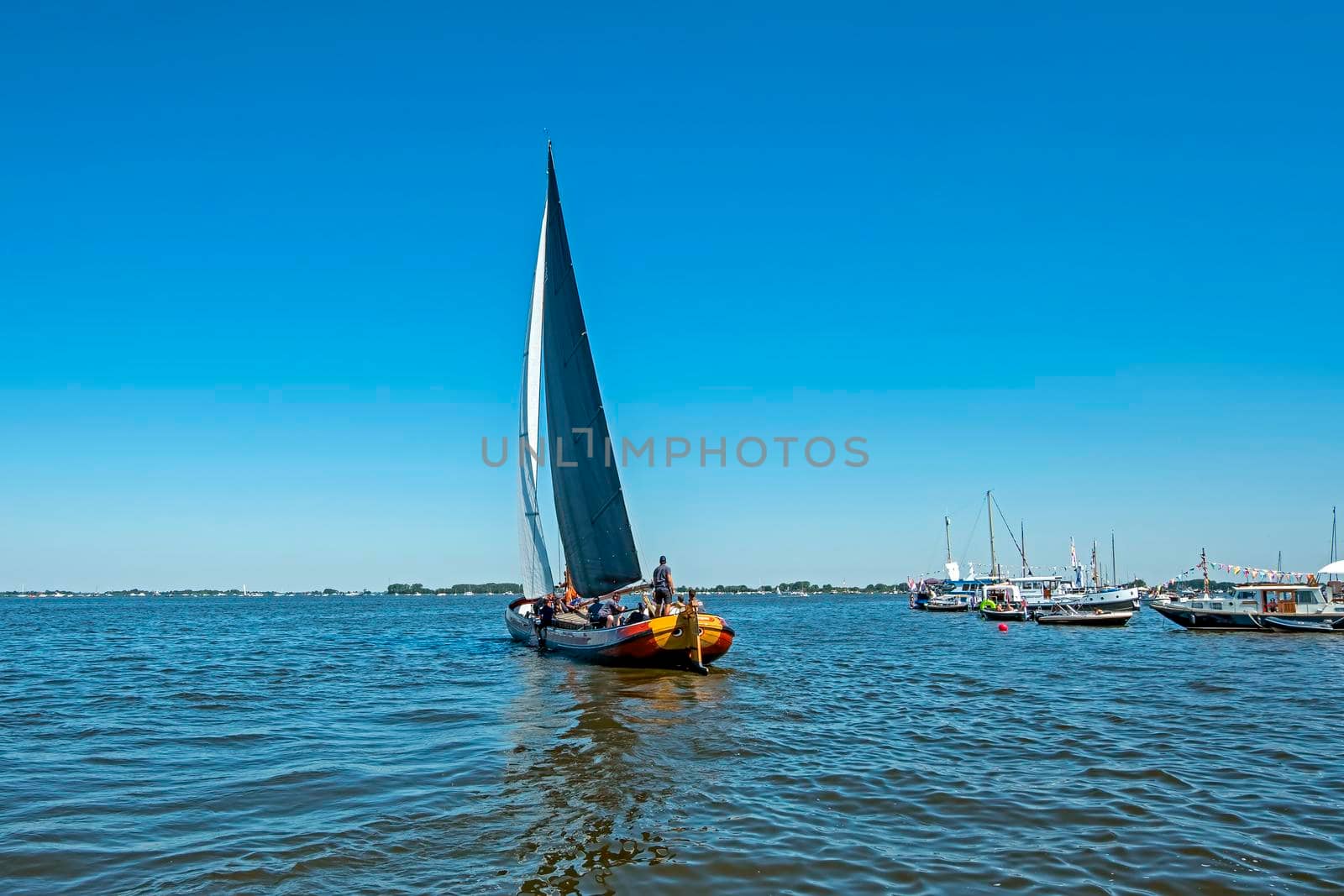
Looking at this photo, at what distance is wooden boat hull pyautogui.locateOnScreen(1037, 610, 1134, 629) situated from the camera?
5859 centimetres

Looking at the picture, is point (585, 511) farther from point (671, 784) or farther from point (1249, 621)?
point (1249, 621)

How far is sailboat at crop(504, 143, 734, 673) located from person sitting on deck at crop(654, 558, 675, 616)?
0.44 metres

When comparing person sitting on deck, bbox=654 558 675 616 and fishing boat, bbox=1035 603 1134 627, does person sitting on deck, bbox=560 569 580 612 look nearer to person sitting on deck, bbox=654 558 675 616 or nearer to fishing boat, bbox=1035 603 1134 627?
person sitting on deck, bbox=654 558 675 616

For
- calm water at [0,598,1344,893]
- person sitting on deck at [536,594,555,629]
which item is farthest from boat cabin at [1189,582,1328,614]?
person sitting on deck at [536,594,555,629]

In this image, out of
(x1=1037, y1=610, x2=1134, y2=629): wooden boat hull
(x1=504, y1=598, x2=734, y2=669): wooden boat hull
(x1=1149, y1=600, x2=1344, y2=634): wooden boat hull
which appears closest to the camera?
(x1=504, y1=598, x2=734, y2=669): wooden boat hull

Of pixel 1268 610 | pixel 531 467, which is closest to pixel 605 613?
pixel 531 467

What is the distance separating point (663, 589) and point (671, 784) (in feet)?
44.3

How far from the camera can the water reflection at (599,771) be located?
865cm

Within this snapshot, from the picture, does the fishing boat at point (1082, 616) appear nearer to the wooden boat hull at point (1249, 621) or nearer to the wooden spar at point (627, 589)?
the wooden boat hull at point (1249, 621)

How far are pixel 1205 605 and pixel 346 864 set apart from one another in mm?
53802

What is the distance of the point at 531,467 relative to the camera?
3853cm

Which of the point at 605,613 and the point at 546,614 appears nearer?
the point at 605,613

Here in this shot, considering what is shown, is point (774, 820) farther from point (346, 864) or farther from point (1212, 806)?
point (1212, 806)

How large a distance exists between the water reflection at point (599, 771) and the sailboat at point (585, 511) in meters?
1.55
